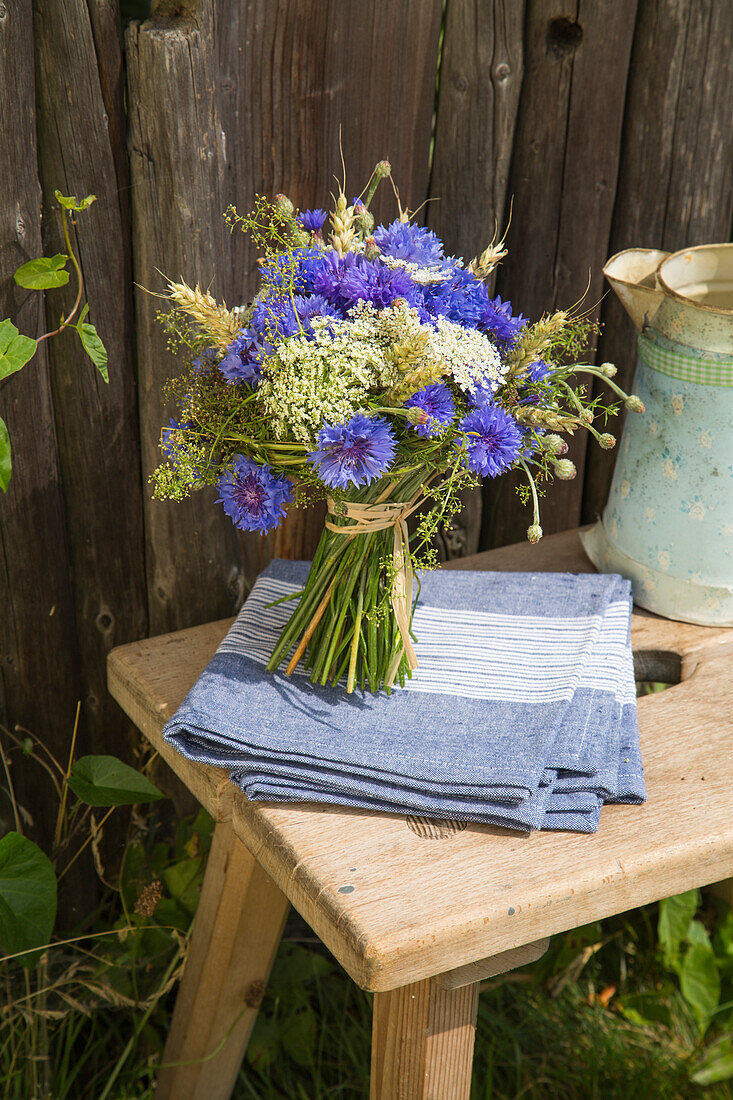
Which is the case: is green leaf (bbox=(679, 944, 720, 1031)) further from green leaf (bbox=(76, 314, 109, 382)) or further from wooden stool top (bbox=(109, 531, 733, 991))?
green leaf (bbox=(76, 314, 109, 382))

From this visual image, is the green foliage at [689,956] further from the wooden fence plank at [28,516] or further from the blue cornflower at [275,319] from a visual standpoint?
the blue cornflower at [275,319]

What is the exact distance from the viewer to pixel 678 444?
3.95ft

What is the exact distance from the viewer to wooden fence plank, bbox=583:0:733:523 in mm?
1401

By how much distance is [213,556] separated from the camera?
145 centimetres

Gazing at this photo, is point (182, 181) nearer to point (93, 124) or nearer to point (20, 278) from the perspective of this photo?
point (93, 124)

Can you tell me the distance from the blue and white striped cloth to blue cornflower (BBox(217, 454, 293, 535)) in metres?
0.21

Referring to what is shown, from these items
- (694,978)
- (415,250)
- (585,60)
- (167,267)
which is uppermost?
(585,60)

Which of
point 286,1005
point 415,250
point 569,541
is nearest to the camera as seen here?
point 415,250

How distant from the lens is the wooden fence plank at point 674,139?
140 centimetres

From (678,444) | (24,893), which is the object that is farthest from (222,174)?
(24,893)

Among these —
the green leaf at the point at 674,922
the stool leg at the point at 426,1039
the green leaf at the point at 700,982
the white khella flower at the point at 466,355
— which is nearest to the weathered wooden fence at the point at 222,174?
the white khella flower at the point at 466,355

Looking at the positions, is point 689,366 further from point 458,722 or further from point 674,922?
point 674,922

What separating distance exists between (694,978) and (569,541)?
0.86 m

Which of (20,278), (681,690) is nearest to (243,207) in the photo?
(20,278)
